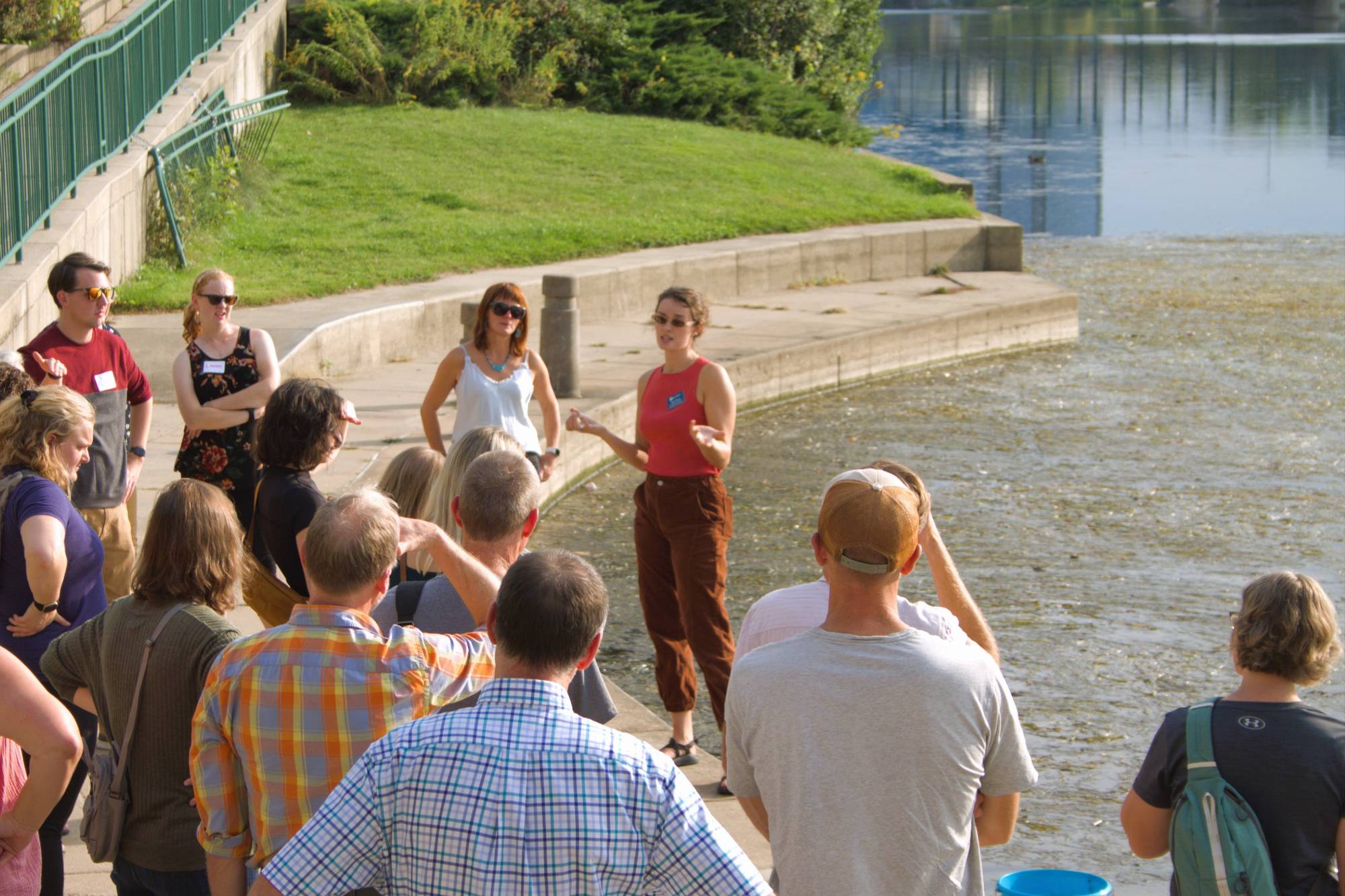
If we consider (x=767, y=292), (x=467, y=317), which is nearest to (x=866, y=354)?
(x=767, y=292)

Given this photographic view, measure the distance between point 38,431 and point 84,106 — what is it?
9.70m

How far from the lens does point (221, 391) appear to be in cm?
690

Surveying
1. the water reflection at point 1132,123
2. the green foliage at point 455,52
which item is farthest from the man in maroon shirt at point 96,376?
the water reflection at point 1132,123

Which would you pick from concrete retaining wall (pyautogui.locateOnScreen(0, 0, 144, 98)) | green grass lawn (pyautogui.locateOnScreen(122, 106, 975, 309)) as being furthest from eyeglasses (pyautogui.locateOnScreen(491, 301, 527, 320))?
concrete retaining wall (pyautogui.locateOnScreen(0, 0, 144, 98))

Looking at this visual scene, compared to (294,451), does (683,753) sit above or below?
below

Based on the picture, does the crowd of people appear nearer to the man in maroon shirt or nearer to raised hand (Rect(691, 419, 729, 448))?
the man in maroon shirt

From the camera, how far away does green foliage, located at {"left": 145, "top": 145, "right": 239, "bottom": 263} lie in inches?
596

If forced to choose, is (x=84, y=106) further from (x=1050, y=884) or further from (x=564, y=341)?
(x=1050, y=884)

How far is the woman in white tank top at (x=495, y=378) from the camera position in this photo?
287 inches

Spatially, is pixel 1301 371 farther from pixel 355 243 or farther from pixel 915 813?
pixel 915 813

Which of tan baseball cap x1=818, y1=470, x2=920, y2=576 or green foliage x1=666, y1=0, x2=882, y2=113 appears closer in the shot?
tan baseball cap x1=818, y1=470, x2=920, y2=576

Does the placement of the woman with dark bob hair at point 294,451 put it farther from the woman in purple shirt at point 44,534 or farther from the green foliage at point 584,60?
the green foliage at point 584,60

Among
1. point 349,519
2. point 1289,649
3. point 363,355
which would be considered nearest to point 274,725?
point 349,519

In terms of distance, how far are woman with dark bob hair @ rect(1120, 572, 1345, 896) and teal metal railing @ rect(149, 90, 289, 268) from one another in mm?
12913
